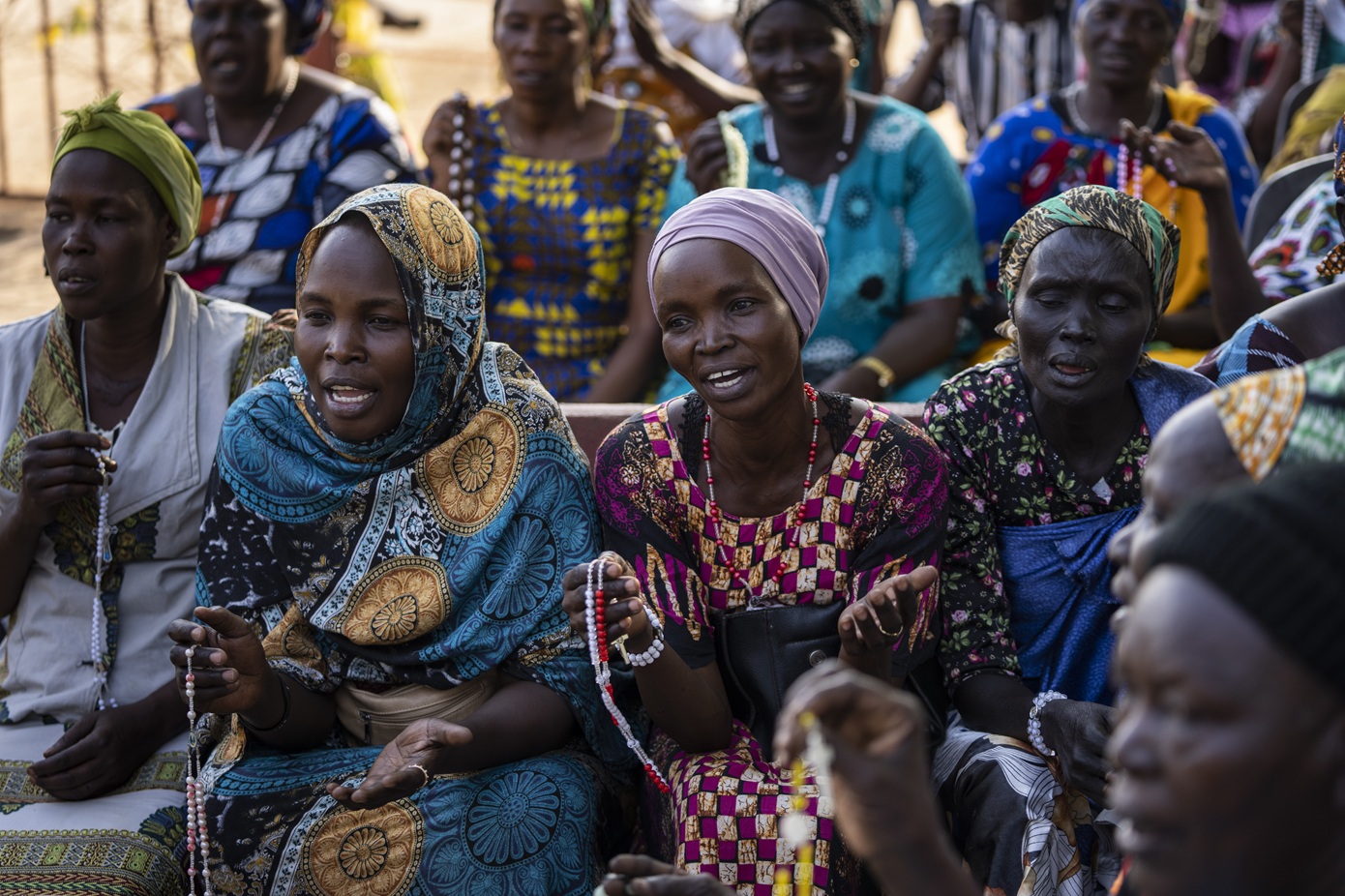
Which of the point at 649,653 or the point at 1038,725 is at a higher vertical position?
the point at 649,653

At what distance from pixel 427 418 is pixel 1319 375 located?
2016 millimetres

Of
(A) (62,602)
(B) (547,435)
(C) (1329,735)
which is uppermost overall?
(C) (1329,735)

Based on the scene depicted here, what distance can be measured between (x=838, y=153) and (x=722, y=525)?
6.98 ft

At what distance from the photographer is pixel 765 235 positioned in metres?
3.01

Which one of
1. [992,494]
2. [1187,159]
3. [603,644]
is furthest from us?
[1187,159]

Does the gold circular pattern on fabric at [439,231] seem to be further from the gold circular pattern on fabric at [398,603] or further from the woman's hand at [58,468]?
the woman's hand at [58,468]

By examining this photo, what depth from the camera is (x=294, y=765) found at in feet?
10.1

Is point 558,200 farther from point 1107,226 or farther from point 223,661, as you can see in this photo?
point 223,661

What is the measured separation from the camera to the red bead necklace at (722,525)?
3.07 meters

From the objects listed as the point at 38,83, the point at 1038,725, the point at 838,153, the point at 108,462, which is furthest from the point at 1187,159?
the point at 38,83

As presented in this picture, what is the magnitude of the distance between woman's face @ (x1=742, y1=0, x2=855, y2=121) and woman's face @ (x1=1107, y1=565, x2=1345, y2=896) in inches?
135

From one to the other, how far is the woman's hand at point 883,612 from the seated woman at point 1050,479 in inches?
20.4

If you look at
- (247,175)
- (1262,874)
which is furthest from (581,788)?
(247,175)

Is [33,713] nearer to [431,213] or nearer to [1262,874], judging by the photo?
[431,213]
